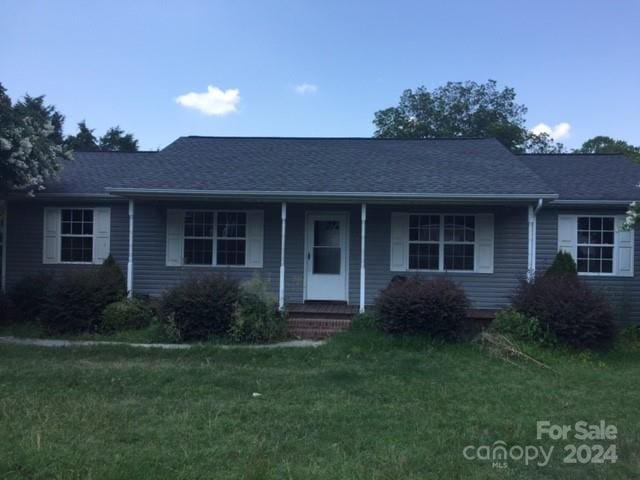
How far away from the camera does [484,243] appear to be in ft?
38.8

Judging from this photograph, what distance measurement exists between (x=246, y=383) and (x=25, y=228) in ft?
27.9

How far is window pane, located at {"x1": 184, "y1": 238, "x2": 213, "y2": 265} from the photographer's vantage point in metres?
12.2

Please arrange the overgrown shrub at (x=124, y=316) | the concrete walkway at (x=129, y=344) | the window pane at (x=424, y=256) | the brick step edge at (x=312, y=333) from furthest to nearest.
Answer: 1. the window pane at (x=424, y=256)
2. the overgrown shrub at (x=124, y=316)
3. the brick step edge at (x=312, y=333)
4. the concrete walkway at (x=129, y=344)

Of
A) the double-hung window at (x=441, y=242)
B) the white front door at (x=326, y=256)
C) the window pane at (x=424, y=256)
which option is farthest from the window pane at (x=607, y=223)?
the white front door at (x=326, y=256)

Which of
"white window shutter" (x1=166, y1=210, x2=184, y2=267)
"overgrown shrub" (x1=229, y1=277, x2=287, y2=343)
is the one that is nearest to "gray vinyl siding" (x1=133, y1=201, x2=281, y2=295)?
"white window shutter" (x1=166, y1=210, x2=184, y2=267)

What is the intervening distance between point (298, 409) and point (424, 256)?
6.97 m

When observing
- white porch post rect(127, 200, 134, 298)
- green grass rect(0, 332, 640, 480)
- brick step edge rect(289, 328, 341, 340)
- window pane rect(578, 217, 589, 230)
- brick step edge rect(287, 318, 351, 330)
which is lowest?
green grass rect(0, 332, 640, 480)

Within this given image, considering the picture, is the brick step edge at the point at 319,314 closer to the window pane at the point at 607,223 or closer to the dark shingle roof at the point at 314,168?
the dark shingle roof at the point at 314,168

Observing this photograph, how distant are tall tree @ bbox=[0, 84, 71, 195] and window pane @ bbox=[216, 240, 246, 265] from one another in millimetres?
3832

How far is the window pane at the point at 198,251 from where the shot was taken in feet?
40.2

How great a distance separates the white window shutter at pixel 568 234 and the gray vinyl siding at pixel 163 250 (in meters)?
6.23

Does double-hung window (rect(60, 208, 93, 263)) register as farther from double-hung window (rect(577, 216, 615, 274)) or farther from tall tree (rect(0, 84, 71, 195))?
double-hung window (rect(577, 216, 615, 274))

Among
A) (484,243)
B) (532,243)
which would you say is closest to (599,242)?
(532,243)

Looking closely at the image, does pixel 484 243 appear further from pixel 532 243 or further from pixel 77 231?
pixel 77 231
